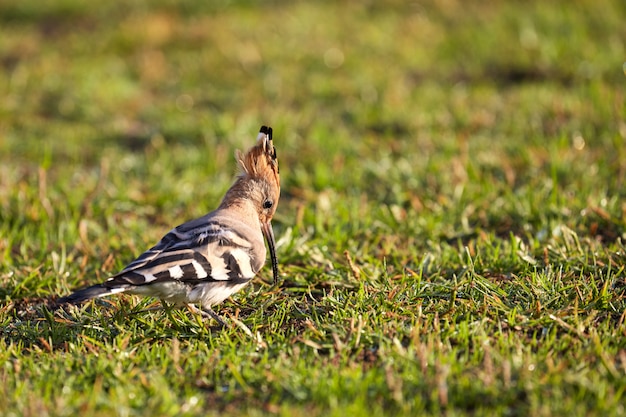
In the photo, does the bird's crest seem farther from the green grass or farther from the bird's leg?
the bird's leg

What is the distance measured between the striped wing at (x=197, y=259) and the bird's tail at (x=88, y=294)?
0.09 feet

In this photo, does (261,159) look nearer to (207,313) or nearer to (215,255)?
(215,255)

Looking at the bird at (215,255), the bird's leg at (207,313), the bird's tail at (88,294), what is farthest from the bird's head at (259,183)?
the bird's tail at (88,294)

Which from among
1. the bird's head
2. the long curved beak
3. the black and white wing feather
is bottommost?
the long curved beak

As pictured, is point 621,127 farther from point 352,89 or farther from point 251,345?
point 251,345

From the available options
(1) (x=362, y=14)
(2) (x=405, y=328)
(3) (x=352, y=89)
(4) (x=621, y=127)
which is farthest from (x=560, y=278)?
(1) (x=362, y=14)

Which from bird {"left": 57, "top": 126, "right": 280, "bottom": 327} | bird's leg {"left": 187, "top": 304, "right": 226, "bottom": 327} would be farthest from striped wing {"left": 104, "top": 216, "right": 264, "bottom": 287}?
bird's leg {"left": 187, "top": 304, "right": 226, "bottom": 327}

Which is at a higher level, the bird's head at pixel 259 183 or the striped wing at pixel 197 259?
the bird's head at pixel 259 183

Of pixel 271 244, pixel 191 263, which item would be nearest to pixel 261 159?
pixel 271 244

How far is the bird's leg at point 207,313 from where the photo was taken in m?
3.75

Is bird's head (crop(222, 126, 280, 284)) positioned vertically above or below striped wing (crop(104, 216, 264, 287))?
above

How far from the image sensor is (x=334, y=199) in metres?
5.49

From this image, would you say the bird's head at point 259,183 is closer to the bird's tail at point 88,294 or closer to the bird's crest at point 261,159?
the bird's crest at point 261,159

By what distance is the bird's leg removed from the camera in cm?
375
